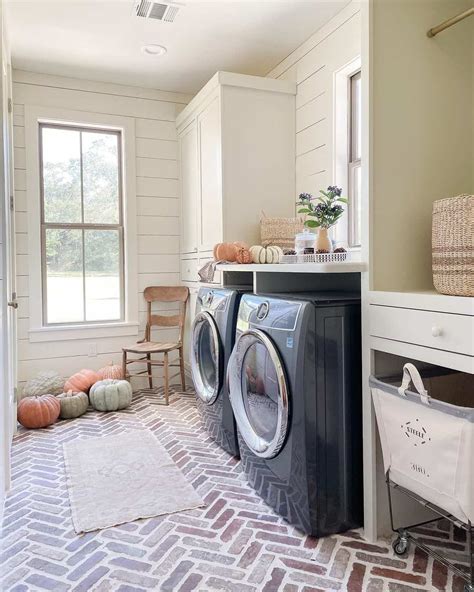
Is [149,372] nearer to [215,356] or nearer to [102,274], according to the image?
[102,274]

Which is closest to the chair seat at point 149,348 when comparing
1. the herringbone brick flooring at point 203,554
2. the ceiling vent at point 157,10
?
the herringbone brick flooring at point 203,554

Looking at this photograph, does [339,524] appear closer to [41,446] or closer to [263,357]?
[263,357]

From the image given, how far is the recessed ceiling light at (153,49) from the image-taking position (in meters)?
3.28

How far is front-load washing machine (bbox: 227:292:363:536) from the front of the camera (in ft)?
5.73

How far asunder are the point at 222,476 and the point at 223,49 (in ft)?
9.63

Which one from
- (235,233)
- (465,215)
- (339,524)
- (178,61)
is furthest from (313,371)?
(178,61)

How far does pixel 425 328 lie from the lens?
1.51 meters

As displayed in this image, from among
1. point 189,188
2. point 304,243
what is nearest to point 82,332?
point 189,188

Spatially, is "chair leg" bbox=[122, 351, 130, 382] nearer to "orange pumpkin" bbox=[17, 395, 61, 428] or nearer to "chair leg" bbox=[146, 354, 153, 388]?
"chair leg" bbox=[146, 354, 153, 388]

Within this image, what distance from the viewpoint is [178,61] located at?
352cm

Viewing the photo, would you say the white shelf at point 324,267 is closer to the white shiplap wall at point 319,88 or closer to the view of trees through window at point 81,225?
the white shiplap wall at point 319,88

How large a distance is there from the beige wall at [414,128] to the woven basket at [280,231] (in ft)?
4.43

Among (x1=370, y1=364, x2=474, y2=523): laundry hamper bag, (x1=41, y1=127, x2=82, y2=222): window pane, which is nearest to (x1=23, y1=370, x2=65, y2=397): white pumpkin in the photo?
(x1=41, y1=127, x2=82, y2=222): window pane

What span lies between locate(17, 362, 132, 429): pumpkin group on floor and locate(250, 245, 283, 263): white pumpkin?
60.9 inches
